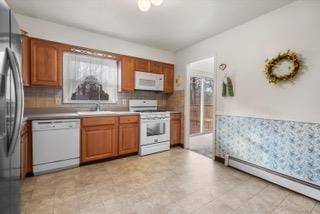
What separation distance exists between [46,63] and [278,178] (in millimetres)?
3965

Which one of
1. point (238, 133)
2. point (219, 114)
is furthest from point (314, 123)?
point (219, 114)

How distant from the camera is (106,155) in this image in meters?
3.07

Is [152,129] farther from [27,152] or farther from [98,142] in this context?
[27,152]

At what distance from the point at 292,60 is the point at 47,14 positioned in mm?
3624

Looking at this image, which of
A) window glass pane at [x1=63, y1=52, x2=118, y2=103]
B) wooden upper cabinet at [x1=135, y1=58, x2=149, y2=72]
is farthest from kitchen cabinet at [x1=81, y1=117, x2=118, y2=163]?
wooden upper cabinet at [x1=135, y1=58, x2=149, y2=72]

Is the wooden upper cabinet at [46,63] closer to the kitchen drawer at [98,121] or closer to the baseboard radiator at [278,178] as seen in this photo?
the kitchen drawer at [98,121]

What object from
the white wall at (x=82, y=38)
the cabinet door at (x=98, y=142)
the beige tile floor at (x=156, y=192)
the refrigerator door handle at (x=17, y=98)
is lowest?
the beige tile floor at (x=156, y=192)

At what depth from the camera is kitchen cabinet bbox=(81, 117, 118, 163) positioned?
9.34ft

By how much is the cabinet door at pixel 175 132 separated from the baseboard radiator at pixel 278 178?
Answer: 143 centimetres

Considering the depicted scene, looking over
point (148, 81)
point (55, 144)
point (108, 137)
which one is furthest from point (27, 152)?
point (148, 81)

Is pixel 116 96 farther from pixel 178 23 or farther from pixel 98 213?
pixel 98 213

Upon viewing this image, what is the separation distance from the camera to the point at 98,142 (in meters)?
2.98

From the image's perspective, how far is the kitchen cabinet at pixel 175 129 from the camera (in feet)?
13.3

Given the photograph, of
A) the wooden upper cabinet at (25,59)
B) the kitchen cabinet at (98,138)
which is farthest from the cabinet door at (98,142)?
the wooden upper cabinet at (25,59)
